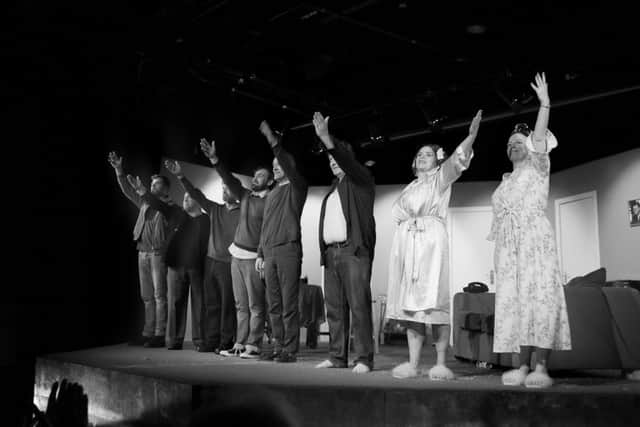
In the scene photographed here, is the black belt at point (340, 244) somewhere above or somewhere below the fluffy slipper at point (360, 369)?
above

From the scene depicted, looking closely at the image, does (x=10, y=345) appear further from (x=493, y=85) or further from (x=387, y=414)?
(x=493, y=85)

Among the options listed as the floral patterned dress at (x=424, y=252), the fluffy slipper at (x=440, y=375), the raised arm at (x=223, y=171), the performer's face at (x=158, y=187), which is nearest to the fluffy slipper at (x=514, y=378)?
the fluffy slipper at (x=440, y=375)

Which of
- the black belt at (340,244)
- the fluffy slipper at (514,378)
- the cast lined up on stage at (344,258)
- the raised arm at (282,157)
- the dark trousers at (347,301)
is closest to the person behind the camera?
the fluffy slipper at (514,378)

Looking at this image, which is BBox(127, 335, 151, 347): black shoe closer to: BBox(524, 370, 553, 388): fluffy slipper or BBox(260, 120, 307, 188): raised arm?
BBox(260, 120, 307, 188): raised arm

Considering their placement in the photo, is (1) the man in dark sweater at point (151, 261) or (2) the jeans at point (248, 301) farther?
(1) the man in dark sweater at point (151, 261)

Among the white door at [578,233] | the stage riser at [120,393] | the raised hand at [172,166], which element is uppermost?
the raised hand at [172,166]

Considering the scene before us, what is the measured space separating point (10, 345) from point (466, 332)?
3707 mm

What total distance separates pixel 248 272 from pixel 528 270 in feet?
8.16

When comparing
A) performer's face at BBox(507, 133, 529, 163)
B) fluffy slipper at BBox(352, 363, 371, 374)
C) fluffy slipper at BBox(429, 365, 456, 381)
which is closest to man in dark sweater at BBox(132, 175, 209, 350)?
fluffy slipper at BBox(352, 363, 371, 374)

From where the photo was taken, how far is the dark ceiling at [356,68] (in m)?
5.87

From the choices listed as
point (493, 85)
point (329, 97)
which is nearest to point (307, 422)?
point (493, 85)

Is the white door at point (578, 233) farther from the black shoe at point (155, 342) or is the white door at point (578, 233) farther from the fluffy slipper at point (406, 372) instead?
the black shoe at point (155, 342)

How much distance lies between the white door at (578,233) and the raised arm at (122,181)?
5.99 meters

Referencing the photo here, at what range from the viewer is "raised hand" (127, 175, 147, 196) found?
→ 5.77 m
